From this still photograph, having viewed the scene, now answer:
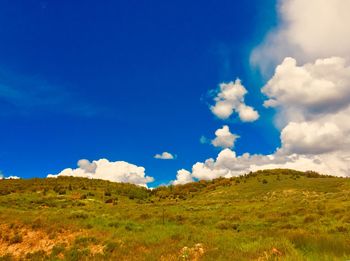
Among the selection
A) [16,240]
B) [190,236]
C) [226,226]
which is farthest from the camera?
[226,226]

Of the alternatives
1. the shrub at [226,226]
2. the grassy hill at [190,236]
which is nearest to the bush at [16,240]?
the grassy hill at [190,236]

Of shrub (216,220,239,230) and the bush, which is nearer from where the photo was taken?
the bush

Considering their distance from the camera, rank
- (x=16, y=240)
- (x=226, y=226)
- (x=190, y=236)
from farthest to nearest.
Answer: (x=226, y=226)
(x=16, y=240)
(x=190, y=236)

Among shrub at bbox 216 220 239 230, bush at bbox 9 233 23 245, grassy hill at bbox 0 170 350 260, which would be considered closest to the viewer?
grassy hill at bbox 0 170 350 260

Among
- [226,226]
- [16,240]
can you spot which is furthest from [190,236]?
[16,240]

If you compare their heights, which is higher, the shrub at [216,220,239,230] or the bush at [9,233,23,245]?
the bush at [9,233,23,245]

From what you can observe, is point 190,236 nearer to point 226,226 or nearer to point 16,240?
point 226,226

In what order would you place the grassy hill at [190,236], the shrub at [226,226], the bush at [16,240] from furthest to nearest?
1. the shrub at [226,226]
2. the bush at [16,240]
3. the grassy hill at [190,236]

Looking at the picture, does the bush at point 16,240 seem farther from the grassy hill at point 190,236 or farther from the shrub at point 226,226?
the shrub at point 226,226

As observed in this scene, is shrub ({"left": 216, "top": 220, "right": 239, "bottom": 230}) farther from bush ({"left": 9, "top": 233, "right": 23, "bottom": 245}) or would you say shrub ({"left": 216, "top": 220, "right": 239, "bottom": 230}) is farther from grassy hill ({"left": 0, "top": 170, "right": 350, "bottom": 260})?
bush ({"left": 9, "top": 233, "right": 23, "bottom": 245})

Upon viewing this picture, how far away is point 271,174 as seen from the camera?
63312mm

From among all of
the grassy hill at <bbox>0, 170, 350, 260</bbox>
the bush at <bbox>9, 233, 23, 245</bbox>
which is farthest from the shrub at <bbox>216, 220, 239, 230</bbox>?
the bush at <bbox>9, 233, 23, 245</bbox>

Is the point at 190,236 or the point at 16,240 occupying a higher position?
the point at 16,240

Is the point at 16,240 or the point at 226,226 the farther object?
the point at 226,226
